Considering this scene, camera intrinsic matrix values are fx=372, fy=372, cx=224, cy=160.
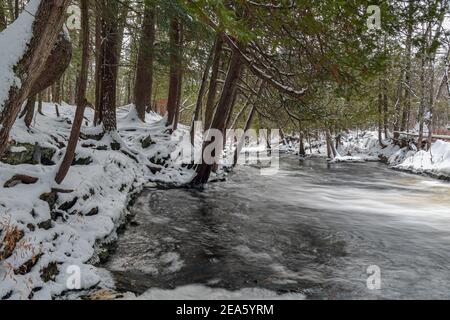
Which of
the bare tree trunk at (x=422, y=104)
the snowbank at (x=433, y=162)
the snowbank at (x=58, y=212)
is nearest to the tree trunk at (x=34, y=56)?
the snowbank at (x=58, y=212)

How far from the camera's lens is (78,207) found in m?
7.09

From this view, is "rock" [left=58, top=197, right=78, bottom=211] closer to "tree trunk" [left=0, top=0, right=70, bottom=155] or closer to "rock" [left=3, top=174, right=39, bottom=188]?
"rock" [left=3, top=174, right=39, bottom=188]

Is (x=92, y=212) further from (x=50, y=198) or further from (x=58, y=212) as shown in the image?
(x=50, y=198)

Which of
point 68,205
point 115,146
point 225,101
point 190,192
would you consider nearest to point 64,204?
point 68,205

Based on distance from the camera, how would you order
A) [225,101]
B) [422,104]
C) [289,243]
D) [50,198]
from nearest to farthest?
1. [50,198]
2. [289,243]
3. [225,101]
4. [422,104]

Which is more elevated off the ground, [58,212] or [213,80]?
[213,80]

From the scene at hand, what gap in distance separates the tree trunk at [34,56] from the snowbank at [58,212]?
1.51 m

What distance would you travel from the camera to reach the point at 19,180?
6.28m

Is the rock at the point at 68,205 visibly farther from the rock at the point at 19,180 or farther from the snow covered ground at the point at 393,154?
the snow covered ground at the point at 393,154

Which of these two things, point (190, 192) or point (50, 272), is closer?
point (50, 272)

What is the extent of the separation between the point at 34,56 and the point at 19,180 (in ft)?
9.22

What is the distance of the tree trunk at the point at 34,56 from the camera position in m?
4.10

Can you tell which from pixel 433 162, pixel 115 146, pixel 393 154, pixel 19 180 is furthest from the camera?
pixel 393 154
